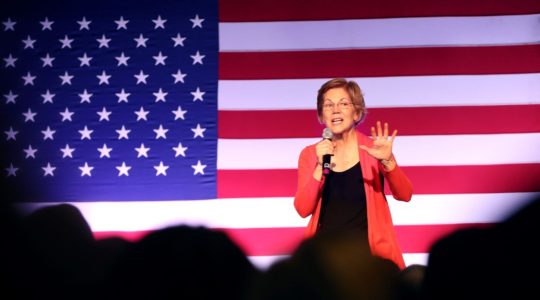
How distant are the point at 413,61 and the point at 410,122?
0.34 m

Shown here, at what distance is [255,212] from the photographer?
2.55 meters

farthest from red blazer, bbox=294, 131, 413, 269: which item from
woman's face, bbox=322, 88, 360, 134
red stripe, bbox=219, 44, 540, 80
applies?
red stripe, bbox=219, 44, 540, 80

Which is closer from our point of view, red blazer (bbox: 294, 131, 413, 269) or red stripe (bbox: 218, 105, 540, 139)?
red blazer (bbox: 294, 131, 413, 269)

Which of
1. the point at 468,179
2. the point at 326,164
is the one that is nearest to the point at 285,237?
the point at 326,164

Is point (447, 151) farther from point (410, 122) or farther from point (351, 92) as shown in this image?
point (351, 92)

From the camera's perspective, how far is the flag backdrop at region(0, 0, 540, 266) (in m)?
2.52

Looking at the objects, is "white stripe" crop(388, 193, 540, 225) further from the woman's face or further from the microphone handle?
the microphone handle

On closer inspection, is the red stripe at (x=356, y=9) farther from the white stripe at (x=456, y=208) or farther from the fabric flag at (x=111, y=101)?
the white stripe at (x=456, y=208)

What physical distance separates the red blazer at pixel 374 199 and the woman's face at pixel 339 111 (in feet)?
0.45

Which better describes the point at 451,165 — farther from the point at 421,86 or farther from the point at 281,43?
the point at 281,43

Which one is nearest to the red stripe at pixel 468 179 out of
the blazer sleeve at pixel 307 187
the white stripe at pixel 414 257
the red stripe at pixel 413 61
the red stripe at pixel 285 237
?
the red stripe at pixel 285 237

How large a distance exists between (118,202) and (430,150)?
1.74 metres

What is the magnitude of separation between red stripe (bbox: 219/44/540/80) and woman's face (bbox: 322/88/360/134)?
666 millimetres

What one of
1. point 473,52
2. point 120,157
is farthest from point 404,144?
point 120,157
